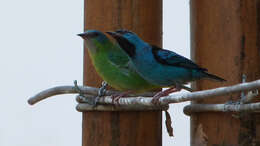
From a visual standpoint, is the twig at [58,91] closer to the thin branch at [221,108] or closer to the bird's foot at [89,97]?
the bird's foot at [89,97]

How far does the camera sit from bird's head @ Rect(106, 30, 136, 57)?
313 cm

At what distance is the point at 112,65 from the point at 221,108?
1.32m

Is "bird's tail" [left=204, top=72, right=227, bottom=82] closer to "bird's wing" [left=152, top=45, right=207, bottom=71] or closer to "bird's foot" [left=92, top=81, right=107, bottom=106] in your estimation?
"bird's wing" [left=152, top=45, right=207, bottom=71]

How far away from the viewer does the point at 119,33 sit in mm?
3131

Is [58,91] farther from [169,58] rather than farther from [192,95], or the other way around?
[192,95]

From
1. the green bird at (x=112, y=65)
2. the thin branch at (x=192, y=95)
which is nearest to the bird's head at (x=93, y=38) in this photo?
the green bird at (x=112, y=65)

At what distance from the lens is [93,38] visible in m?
3.72

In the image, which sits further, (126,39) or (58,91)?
(58,91)

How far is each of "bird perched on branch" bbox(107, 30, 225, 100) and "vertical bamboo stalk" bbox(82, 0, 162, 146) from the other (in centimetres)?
9

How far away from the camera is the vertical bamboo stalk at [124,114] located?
320cm

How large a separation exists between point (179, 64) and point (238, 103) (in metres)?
0.73

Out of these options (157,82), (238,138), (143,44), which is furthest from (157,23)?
(238,138)

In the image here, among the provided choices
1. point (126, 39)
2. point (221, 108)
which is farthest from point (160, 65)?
point (221, 108)

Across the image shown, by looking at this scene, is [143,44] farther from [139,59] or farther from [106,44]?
[106,44]
